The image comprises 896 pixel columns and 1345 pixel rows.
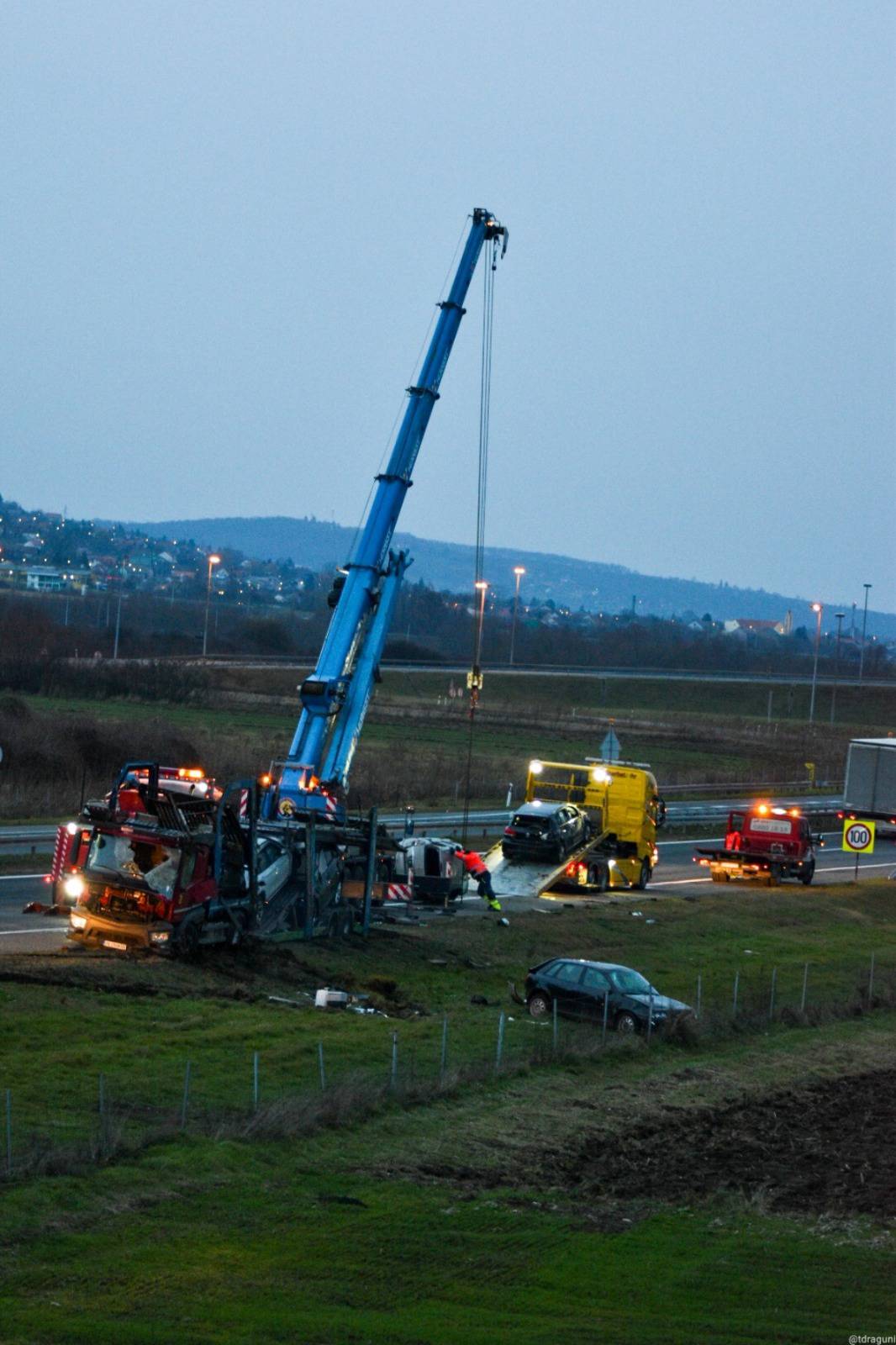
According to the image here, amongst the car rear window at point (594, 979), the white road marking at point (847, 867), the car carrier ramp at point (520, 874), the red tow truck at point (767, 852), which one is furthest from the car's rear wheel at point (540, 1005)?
the white road marking at point (847, 867)

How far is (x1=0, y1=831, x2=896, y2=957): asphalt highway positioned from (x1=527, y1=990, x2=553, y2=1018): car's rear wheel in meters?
7.77

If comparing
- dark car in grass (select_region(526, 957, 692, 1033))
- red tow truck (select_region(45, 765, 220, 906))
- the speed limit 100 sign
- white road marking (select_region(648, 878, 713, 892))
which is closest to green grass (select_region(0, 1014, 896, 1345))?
dark car in grass (select_region(526, 957, 692, 1033))

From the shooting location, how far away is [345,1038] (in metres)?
23.4

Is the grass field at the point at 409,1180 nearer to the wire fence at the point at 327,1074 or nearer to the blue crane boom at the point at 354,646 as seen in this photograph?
the wire fence at the point at 327,1074

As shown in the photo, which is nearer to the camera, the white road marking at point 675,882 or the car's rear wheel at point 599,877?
the car's rear wheel at point 599,877

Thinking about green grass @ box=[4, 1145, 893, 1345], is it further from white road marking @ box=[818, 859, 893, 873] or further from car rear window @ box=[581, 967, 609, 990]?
white road marking @ box=[818, 859, 893, 873]

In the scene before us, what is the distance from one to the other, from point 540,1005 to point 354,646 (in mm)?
11752

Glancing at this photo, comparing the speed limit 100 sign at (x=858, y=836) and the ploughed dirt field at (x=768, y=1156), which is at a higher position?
the speed limit 100 sign at (x=858, y=836)

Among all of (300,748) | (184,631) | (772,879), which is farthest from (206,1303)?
(184,631)

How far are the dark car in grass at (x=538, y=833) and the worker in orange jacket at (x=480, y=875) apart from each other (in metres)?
2.53

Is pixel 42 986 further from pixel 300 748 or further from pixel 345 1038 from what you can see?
pixel 300 748

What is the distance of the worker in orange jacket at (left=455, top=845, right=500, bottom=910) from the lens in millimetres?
39281

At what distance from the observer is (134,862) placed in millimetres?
26625

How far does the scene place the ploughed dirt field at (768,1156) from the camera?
58.4 feet
